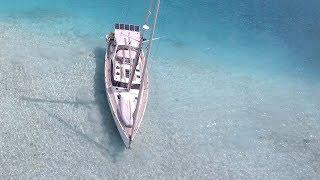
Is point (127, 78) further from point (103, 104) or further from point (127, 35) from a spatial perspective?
point (127, 35)

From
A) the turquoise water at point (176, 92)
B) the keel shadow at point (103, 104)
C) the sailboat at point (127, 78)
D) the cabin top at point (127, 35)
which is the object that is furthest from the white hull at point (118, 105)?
the cabin top at point (127, 35)

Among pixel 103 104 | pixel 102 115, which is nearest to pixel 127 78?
pixel 103 104

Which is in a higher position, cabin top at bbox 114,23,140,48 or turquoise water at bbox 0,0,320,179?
cabin top at bbox 114,23,140,48

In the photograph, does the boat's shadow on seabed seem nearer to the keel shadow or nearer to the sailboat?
the keel shadow

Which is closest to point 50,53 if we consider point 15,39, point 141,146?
point 15,39

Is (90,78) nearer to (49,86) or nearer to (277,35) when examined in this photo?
(49,86)

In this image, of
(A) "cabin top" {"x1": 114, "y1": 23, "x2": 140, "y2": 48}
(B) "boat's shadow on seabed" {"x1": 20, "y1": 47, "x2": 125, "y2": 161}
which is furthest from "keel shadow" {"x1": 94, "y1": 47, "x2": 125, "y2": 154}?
(A) "cabin top" {"x1": 114, "y1": 23, "x2": 140, "y2": 48}
